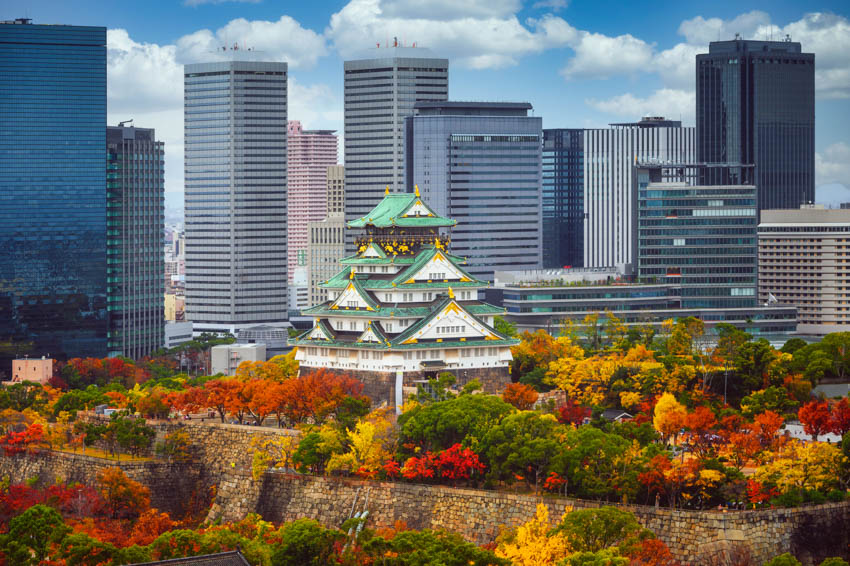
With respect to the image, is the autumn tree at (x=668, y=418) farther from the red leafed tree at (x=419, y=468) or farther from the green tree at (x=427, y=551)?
the green tree at (x=427, y=551)

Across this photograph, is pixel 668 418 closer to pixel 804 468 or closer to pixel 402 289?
pixel 804 468

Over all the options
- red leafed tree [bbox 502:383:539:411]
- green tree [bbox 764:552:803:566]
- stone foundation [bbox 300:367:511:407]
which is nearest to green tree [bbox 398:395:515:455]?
red leafed tree [bbox 502:383:539:411]

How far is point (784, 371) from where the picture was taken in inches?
4813

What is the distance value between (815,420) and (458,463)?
22.6 metres

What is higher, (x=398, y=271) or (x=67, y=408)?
(x=398, y=271)

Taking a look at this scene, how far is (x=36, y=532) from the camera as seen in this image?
9662 centimetres

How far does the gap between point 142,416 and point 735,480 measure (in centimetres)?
4863

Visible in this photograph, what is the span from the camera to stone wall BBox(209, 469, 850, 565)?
91125 mm

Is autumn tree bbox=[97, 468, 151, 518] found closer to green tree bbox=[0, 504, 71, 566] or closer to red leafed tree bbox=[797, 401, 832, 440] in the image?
green tree bbox=[0, 504, 71, 566]

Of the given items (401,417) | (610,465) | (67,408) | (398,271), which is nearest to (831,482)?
(610,465)

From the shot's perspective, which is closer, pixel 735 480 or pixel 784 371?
pixel 735 480

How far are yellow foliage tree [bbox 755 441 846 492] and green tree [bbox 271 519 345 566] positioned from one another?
2461 centimetres

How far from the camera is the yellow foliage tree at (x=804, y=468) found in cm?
9581

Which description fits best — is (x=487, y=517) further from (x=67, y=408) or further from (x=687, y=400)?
(x=67, y=408)
